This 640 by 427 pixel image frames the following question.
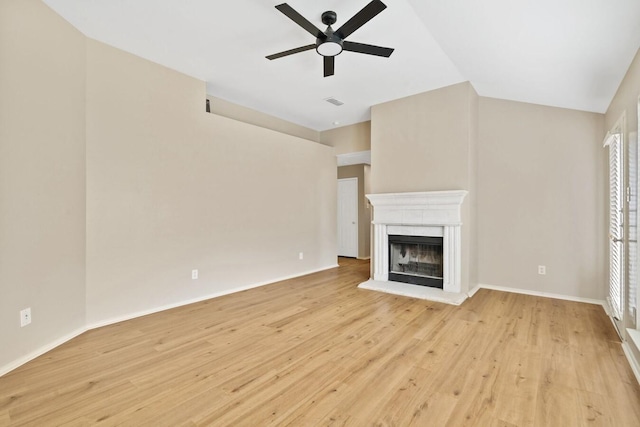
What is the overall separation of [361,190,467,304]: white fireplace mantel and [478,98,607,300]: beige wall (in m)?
0.80

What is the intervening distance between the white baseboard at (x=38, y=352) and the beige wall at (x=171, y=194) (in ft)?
0.69

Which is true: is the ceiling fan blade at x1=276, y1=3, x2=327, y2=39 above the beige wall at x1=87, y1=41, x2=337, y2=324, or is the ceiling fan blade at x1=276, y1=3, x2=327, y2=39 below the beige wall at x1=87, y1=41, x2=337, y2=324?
above

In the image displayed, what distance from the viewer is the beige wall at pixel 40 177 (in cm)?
227

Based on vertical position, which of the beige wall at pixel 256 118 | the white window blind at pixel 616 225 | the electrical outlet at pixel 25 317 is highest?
the beige wall at pixel 256 118

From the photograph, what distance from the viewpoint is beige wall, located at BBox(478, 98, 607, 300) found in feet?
12.8

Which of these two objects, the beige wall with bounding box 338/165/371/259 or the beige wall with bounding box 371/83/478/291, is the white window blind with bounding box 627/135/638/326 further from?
the beige wall with bounding box 338/165/371/259

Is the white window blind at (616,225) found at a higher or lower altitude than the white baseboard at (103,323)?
higher

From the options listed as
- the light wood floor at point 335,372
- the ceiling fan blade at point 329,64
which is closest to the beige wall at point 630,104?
the light wood floor at point 335,372

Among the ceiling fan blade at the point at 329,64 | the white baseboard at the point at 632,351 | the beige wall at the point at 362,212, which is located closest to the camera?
the white baseboard at the point at 632,351

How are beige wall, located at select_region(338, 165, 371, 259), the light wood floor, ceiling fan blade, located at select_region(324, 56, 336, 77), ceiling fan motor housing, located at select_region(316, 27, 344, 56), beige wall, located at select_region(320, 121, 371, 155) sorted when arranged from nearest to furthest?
the light wood floor, ceiling fan motor housing, located at select_region(316, 27, 344, 56), ceiling fan blade, located at select_region(324, 56, 336, 77), beige wall, located at select_region(320, 121, 371, 155), beige wall, located at select_region(338, 165, 371, 259)

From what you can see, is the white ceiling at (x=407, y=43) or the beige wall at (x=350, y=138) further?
the beige wall at (x=350, y=138)

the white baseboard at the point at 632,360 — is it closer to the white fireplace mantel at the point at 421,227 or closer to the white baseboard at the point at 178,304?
the white fireplace mantel at the point at 421,227

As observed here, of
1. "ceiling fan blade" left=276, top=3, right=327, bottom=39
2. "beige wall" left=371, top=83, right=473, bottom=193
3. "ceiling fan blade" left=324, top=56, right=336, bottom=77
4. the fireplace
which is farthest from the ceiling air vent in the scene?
the fireplace

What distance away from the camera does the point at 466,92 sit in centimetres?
411
